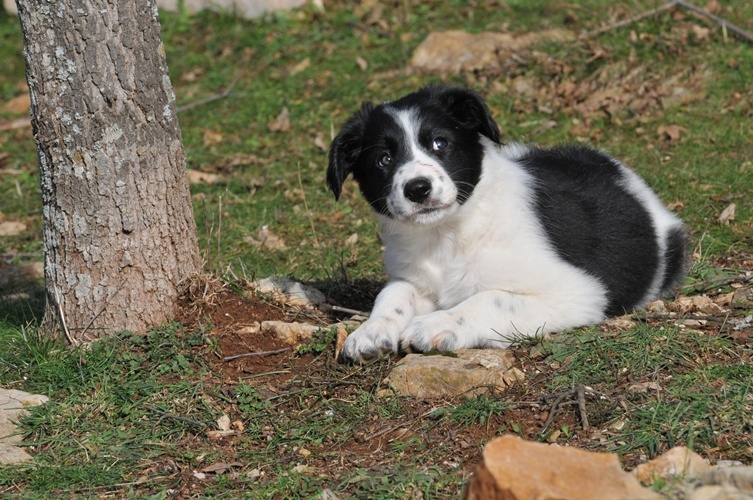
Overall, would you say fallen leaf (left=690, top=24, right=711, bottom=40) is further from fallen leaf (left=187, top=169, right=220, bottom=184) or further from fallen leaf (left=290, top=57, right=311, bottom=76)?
fallen leaf (left=187, top=169, right=220, bottom=184)

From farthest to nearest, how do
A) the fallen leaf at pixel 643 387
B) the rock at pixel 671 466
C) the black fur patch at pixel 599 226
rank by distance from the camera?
the black fur patch at pixel 599 226, the fallen leaf at pixel 643 387, the rock at pixel 671 466

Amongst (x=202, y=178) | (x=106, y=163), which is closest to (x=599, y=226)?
(x=106, y=163)

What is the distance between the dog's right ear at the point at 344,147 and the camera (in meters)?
4.61

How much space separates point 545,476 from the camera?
8.06 feet

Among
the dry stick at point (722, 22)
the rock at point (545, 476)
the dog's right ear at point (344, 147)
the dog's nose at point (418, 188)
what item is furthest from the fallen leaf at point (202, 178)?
the rock at point (545, 476)

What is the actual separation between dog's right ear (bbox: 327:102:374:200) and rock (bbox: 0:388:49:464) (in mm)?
1667

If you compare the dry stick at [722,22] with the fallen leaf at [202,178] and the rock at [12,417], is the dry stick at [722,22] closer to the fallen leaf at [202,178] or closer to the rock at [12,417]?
the fallen leaf at [202,178]

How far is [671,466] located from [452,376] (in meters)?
1.12

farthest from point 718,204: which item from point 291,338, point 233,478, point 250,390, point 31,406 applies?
point 31,406

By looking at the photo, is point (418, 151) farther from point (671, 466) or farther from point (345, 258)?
point (671, 466)

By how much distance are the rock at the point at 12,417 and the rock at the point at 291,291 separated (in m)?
1.32

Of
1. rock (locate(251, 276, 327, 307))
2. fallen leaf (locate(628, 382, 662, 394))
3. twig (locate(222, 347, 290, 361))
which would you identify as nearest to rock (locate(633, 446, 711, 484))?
fallen leaf (locate(628, 382, 662, 394))

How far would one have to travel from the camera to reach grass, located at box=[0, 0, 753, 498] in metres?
3.42

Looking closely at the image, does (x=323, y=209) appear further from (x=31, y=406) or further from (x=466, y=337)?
(x=31, y=406)
